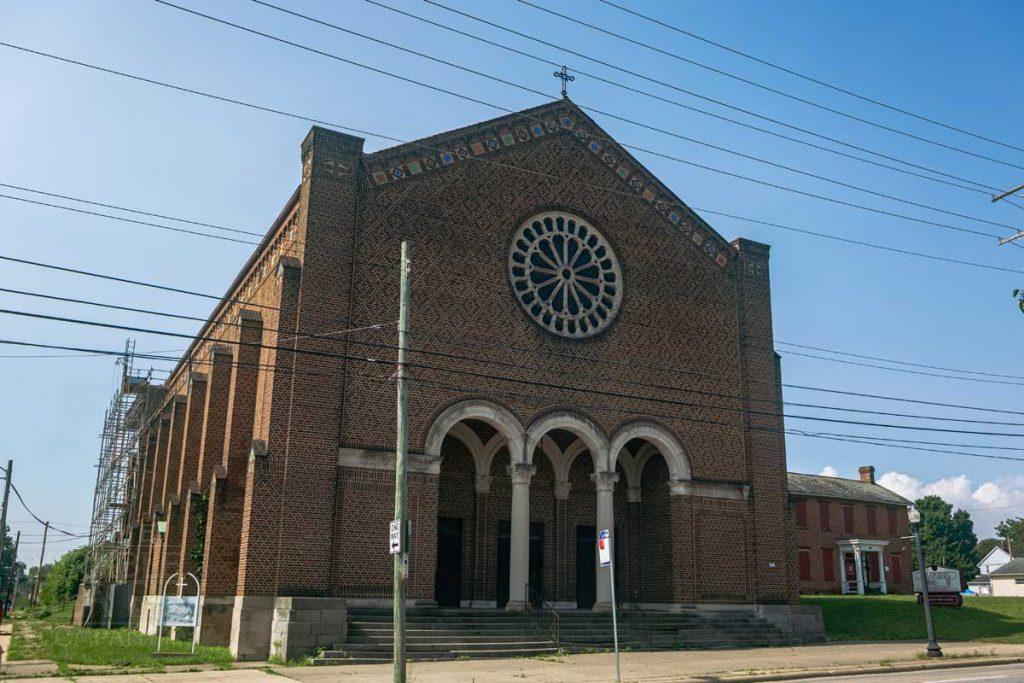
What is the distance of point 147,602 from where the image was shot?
96.3 ft

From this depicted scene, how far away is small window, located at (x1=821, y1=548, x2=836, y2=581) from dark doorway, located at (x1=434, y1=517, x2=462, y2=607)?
32.8m

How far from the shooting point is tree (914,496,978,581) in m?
85.6

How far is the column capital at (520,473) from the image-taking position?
24969 mm

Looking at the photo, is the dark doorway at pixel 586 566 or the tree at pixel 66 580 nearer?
the dark doorway at pixel 586 566

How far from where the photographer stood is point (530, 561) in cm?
2812

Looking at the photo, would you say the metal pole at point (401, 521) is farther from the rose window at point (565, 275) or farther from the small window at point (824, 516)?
the small window at point (824, 516)

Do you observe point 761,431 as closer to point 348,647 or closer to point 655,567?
point 655,567

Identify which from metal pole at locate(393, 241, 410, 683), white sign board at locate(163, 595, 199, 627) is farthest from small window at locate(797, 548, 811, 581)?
metal pole at locate(393, 241, 410, 683)

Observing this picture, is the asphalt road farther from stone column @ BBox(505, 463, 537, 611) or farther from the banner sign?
the banner sign

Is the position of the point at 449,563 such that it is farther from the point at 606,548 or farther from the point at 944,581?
the point at 944,581

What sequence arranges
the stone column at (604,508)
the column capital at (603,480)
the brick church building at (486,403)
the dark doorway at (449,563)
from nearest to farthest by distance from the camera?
the brick church building at (486,403)
the stone column at (604,508)
the column capital at (603,480)
the dark doorway at (449,563)

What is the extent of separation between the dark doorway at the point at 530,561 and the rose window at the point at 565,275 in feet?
21.8

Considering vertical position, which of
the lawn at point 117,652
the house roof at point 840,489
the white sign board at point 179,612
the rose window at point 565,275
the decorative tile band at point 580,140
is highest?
the decorative tile band at point 580,140

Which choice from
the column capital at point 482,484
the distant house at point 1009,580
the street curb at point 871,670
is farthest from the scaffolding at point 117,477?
the distant house at point 1009,580
